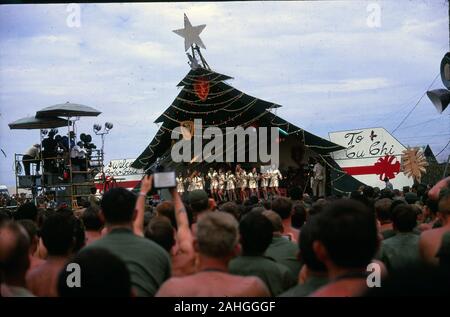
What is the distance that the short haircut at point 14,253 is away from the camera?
3.16 m

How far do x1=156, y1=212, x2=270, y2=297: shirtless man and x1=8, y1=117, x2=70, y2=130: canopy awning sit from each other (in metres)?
14.9

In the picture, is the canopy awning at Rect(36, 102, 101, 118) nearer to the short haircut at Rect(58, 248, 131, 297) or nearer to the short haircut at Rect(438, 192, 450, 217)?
the short haircut at Rect(438, 192, 450, 217)

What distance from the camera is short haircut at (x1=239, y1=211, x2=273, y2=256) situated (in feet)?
13.1

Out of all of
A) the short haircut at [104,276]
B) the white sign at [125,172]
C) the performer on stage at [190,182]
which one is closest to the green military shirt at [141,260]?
the short haircut at [104,276]

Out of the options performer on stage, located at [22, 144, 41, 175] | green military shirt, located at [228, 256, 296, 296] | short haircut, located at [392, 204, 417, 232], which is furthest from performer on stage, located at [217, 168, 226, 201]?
green military shirt, located at [228, 256, 296, 296]

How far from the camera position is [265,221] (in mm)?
4051

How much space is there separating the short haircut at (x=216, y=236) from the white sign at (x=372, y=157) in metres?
18.7

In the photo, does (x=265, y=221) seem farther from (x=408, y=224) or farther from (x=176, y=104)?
(x=176, y=104)

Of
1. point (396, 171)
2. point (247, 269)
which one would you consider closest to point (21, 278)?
point (247, 269)

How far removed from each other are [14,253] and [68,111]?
13692 mm

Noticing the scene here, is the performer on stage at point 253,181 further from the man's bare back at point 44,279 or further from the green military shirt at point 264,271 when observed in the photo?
the man's bare back at point 44,279
